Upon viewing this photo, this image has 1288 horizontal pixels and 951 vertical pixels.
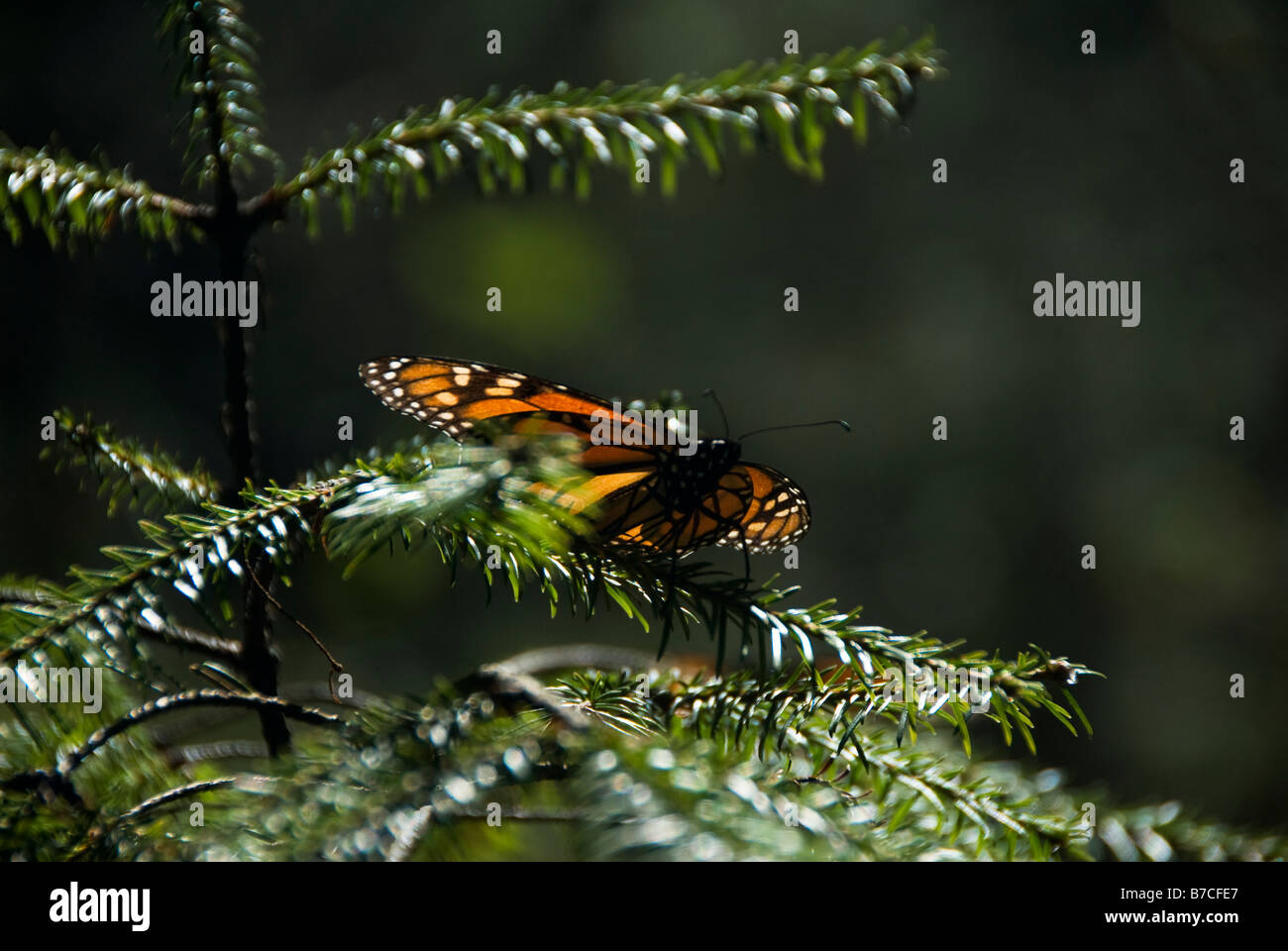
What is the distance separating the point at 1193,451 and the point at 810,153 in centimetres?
361

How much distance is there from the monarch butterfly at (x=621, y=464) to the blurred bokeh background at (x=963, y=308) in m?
2.35

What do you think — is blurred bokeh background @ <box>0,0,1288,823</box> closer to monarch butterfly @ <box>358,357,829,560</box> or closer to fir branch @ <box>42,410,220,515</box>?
monarch butterfly @ <box>358,357,829,560</box>

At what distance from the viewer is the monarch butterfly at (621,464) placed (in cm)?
57

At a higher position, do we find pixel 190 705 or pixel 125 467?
pixel 125 467

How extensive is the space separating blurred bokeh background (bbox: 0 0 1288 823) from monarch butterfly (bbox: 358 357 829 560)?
2.35m

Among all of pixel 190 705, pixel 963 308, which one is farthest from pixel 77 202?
pixel 963 308

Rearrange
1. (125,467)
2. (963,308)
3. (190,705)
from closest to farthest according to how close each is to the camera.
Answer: (190,705) → (125,467) → (963,308)

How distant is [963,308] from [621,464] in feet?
10.5

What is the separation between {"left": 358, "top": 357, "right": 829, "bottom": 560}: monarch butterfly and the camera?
1.88ft

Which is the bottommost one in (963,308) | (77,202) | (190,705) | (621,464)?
(190,705)

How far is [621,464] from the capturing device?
0.60 meters

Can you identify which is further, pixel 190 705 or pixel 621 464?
pixel 621 464

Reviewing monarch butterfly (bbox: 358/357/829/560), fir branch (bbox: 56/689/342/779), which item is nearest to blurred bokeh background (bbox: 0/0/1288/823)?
monarch butterfly (bbox: 358/357/829/560)

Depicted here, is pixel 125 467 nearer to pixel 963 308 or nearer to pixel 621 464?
pixel 621 464
